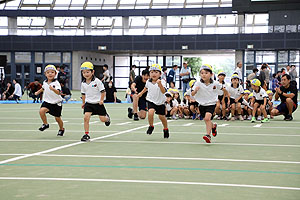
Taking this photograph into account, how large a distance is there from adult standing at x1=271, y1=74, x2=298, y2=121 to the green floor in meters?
4.69

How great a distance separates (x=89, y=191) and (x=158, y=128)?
8473 millimetres

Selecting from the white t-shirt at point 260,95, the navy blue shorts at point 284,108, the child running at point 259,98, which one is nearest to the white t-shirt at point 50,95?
the child running at point 259,98

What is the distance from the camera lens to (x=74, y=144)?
10133 millimetres

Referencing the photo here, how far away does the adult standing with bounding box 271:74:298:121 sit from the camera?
17172 millimetres

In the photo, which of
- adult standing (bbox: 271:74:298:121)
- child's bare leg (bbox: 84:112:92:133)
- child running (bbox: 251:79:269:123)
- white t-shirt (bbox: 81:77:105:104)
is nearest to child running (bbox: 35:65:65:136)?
white t-shirt (bbox: 81:77:105:104)

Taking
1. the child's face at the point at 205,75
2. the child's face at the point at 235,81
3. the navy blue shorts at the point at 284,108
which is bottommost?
the navy blue shorts at the point at 284,108

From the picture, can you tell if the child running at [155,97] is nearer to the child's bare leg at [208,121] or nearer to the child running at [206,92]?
the child running at [206,92]

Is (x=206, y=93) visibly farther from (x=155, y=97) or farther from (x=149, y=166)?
(x=149, y=166)

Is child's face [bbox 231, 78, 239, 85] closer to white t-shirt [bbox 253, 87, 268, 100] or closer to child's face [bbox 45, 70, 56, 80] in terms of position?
white t-shirt [bbox 253, 87, 268, 100]

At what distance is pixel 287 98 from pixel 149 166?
10.9 metres

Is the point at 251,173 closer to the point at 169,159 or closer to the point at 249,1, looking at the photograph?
the point at 169,159

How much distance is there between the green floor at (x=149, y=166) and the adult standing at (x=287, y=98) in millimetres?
4694

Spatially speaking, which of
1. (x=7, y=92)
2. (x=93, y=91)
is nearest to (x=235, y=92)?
(x=93, y=91)

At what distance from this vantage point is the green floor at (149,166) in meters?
5.62
